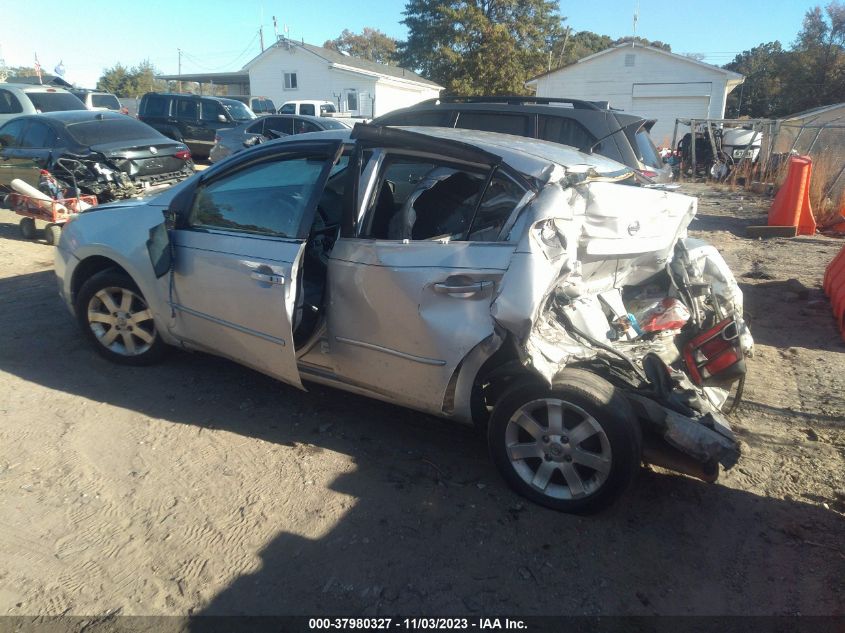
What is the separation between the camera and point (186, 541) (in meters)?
2.96

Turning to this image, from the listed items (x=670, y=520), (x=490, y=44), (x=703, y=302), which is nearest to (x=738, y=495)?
(x=670, y=520)

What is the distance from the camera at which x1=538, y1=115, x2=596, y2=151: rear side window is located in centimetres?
679

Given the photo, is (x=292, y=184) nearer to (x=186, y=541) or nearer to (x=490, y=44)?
(x=186, y=541)

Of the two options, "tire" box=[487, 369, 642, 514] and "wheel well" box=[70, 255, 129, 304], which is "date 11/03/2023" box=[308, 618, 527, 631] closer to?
"tire" box=[487, 369, 642, 514]

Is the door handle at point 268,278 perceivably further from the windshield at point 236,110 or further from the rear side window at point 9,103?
the windshield at point 236,110

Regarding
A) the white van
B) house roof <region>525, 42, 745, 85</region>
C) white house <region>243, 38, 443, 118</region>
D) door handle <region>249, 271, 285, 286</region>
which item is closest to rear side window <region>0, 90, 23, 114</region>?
the white van

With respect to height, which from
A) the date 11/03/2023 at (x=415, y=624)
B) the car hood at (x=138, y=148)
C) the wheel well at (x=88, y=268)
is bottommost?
the date 11/03/2023 at (x=415, y=624)

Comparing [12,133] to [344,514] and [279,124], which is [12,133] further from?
[344,514]

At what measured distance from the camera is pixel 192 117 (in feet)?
58.5

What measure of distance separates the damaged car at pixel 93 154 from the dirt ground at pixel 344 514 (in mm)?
5463

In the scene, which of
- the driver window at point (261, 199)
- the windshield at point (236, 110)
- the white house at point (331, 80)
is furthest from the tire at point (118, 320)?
the white house at point (331, 80)

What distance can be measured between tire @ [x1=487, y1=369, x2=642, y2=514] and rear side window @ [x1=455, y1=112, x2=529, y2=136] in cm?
456

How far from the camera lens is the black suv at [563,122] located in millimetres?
6832

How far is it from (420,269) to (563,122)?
14.6ft
